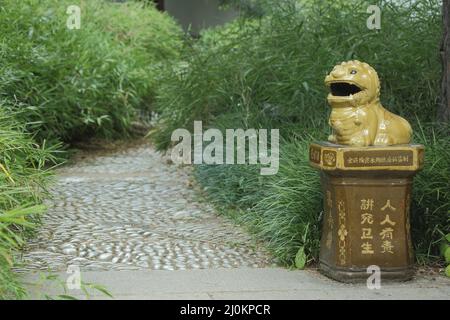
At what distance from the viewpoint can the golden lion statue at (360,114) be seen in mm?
5047

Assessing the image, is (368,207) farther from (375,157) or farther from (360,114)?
(360,114)

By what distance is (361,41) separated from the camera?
793cm

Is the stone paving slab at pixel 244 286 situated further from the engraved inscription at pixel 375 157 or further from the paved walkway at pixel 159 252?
the engraved inscription at pixel 375 157

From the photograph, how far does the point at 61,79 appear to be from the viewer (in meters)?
9.88

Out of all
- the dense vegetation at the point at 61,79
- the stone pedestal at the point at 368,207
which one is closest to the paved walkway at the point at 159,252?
the stone pedestal at the point at 368,207

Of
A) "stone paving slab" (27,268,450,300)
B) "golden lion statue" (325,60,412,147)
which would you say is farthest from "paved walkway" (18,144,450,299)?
"golden lion statue" (325,60,412,147)

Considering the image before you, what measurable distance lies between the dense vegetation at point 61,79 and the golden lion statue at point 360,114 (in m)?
2.61

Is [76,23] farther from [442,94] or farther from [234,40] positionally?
[442,94]

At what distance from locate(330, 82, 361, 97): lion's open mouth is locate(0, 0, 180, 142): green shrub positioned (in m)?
3.80

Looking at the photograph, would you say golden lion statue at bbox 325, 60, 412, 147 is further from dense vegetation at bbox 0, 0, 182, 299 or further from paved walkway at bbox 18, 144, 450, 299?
dense vegetation at bbox 0, 0, 182, 299

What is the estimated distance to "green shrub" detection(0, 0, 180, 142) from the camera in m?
9.17

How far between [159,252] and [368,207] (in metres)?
1.66

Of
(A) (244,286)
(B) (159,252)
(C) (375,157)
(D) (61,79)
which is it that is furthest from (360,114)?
(D) (61,79)

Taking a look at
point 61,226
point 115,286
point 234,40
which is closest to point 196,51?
point 234,40
